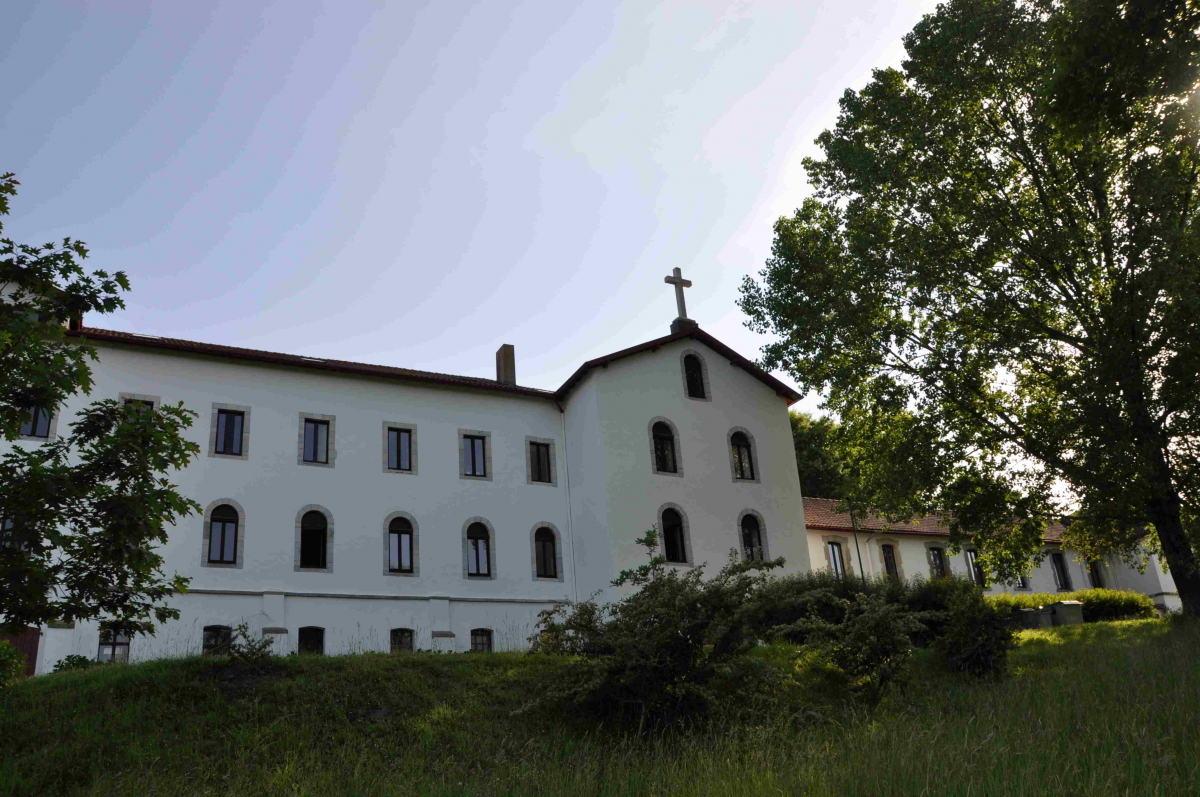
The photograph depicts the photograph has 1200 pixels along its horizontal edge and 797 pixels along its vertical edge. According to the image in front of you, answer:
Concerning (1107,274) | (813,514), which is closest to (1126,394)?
(1107,274)

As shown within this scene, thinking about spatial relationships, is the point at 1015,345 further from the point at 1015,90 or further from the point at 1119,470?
A: the point at 1015,90

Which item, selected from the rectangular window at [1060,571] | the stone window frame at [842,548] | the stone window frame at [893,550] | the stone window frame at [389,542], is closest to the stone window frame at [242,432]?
the stone window frame at [389,542]

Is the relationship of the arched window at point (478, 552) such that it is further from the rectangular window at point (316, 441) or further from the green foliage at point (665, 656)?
the green foliage at point (665, 656)

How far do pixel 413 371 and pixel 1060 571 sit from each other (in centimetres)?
3345

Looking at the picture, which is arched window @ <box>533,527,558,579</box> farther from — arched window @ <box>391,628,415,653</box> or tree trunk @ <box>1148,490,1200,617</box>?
tree trunk @ <box>1148,490,1200,617</box>

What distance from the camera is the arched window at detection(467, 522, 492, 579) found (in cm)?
2545

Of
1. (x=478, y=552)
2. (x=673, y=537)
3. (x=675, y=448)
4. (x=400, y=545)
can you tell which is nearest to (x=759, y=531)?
(x=673, y=537)

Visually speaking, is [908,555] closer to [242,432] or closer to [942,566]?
[942,566]

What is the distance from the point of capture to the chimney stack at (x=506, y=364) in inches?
1161

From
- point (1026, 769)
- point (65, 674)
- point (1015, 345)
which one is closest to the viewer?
point (1026, 769)

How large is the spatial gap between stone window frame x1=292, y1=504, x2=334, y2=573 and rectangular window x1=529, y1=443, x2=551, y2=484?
20.5 ft

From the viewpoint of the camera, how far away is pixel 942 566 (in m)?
39.4

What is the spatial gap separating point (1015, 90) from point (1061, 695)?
15382mm

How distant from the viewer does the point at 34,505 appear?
993cm
